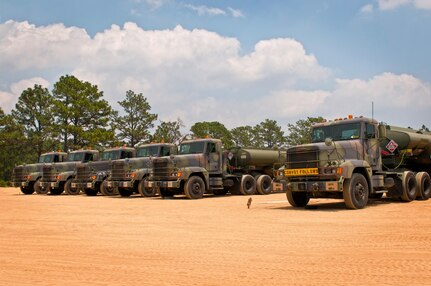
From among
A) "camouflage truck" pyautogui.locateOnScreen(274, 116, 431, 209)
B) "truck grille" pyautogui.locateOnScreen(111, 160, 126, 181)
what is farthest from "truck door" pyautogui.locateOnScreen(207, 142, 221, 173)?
"camouflage truck" pyautogui.locateOnScreen(274, 116, 431, 209)

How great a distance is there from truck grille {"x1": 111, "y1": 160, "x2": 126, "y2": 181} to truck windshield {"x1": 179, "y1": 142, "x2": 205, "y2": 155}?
3514 mm

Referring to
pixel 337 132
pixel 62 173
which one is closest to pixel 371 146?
pixel 337 132

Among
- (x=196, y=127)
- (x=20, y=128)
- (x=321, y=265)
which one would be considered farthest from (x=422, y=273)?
(x=196, y=127)

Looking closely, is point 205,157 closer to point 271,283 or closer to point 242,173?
point 242,173

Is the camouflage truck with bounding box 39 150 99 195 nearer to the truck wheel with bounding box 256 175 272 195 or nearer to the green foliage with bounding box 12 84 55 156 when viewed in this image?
the truck wheel with bounding box 256 175 272 195

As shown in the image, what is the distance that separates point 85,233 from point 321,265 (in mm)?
5266

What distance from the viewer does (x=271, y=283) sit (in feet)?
17.3

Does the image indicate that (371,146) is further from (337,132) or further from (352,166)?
(352,166)

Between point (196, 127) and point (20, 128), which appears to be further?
point (196, 127)

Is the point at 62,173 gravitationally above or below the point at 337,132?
below

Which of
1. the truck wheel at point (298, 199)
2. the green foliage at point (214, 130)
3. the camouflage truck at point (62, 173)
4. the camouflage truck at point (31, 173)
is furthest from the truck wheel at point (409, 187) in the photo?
the green foliage at point (214, 130)

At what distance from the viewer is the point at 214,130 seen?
7712cm

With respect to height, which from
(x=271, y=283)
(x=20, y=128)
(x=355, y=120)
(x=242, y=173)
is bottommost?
(x=271, y=283)

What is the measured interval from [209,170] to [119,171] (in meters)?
5.13
